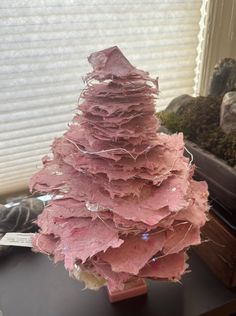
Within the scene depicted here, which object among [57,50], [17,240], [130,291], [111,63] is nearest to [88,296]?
[130,291]

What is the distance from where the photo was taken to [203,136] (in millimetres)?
647

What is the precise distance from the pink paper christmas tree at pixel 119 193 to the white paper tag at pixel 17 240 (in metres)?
0.17

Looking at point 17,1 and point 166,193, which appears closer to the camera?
point 166,193

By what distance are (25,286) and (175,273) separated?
11.8 inches

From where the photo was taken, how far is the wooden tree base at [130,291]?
56 cm

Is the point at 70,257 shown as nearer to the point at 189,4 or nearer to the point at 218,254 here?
the point at 218,254

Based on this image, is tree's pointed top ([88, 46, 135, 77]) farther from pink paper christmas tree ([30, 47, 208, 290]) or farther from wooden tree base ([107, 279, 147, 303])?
wooden tree base ([107, 279, 147, 303])

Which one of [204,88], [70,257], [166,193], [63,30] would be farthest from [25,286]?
[204,88]

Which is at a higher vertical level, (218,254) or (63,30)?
(63,30)

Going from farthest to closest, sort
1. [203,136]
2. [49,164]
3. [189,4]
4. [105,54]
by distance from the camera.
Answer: [189,4] → [203,136] → [49,164] → [105,54]

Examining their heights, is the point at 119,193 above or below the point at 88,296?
above

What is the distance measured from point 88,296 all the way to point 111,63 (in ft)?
1.31

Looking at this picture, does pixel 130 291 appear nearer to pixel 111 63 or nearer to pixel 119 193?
pixel 119 193

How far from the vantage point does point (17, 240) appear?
646 millimetres
